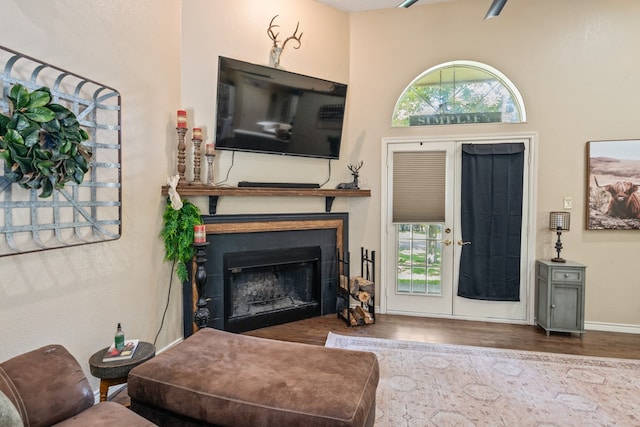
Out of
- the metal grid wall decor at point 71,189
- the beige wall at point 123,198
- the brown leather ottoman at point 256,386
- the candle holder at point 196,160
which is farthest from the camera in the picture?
the candle holder at point 196,160

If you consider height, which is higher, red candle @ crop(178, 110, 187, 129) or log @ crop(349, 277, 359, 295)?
red candle @ crop(178, 110, 187, 129)

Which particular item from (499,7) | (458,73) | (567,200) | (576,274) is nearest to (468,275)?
(576,274)

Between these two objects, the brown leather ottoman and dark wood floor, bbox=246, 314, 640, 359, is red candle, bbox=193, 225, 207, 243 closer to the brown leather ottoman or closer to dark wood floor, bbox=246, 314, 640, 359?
the brown leather ottoman

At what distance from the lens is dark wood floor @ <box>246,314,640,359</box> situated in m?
3.23

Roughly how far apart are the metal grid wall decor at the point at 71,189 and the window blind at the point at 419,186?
9.55 ft

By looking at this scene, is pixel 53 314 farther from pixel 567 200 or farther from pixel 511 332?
pixel 567 200

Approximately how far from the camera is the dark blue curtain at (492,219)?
3.77 meters

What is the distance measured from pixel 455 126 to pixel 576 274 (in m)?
1.99

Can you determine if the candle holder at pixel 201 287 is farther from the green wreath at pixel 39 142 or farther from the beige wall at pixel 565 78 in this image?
the beige wall at pixel 565 78

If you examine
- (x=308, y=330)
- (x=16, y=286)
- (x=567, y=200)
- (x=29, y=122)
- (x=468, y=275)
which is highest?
(x=29, y=122)

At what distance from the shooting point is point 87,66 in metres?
2.24

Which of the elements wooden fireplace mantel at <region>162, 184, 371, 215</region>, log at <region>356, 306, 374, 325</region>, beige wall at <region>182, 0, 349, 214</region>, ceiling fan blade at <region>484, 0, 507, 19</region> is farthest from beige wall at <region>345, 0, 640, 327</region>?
log at <region>356, 306, 374, 325</region>

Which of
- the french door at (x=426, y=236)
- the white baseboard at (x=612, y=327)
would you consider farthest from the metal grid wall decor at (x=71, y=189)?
the white baseboard at (x=612, y=327)

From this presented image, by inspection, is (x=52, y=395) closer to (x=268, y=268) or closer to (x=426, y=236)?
(x=268, y=268)
